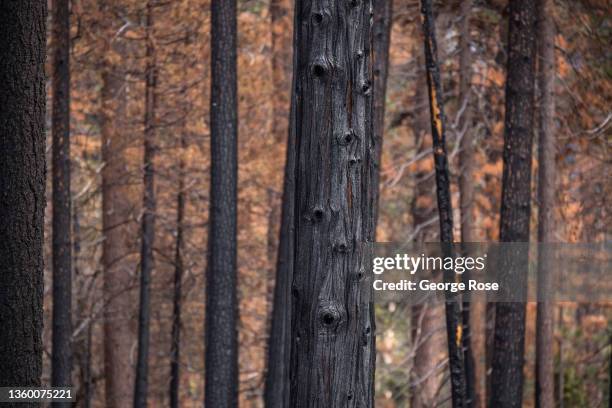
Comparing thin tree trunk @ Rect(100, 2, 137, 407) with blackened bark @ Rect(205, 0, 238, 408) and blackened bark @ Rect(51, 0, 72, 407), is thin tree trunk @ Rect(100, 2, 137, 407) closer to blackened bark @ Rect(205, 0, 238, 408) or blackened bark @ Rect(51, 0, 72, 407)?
blackened bark @ Rect(51, 0, 72, 407)

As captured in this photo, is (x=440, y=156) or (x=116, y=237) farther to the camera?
(x=116, y=237)

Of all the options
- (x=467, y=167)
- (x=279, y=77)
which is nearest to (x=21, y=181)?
(x=467, y=167)

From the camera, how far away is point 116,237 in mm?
17750

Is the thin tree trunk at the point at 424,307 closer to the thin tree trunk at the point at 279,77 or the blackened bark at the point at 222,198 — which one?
the thin tree trunk at the point at 279,77

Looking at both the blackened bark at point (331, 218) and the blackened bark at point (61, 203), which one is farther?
the blackened bark at point (61, 203)

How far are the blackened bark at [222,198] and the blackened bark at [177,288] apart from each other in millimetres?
5906

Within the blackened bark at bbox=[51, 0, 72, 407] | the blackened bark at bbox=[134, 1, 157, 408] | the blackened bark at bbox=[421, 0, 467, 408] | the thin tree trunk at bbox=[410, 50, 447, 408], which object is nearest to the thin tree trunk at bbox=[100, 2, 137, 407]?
the blackened bark at bbox=[134, 1, 157, 408]

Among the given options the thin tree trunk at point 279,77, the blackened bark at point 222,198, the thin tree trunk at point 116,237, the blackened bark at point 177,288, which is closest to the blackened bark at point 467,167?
the thin tree trunk at point 279,77

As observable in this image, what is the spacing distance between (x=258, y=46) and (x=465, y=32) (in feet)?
16.4

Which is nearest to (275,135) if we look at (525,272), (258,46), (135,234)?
(258,46)

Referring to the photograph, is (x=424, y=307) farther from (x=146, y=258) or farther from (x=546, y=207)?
(x=146, y=258)

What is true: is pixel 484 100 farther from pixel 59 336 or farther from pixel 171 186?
pixel 59 336

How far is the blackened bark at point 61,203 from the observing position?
40.9 ft

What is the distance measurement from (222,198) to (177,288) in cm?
757
